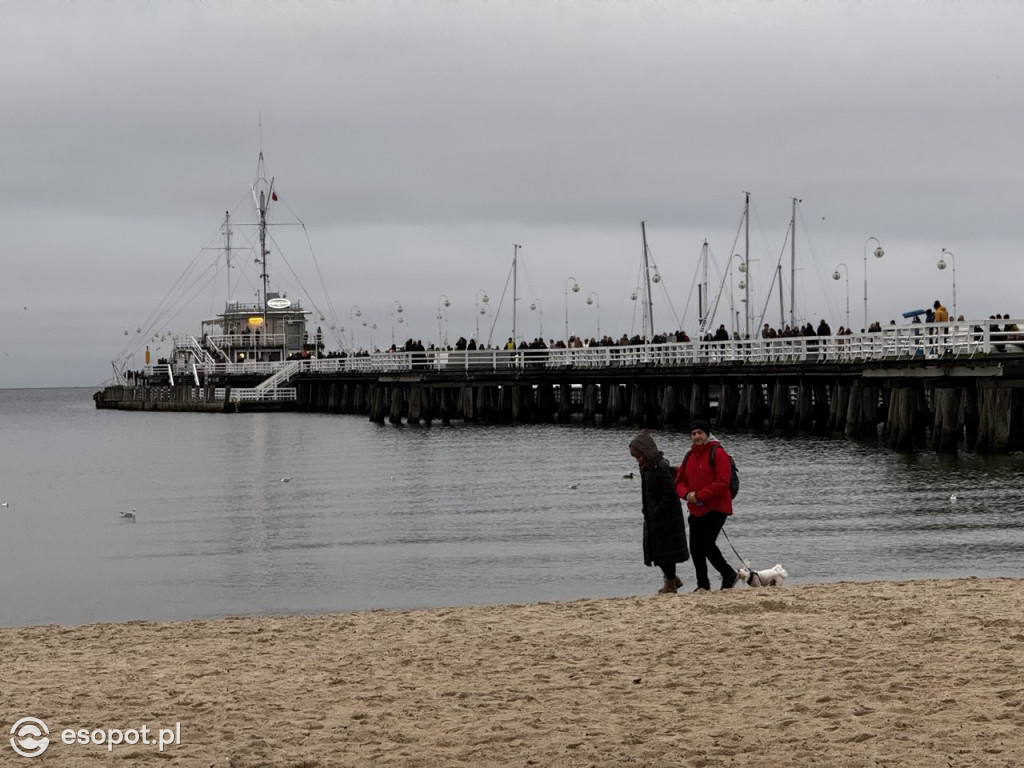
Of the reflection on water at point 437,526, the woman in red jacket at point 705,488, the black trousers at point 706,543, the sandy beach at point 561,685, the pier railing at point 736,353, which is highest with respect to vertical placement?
the pier railing at point 736,353

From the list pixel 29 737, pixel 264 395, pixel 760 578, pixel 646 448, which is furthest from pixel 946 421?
pixel 264 395

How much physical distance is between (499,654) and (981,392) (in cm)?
2591

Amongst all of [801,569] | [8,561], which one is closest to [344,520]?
[8,561]

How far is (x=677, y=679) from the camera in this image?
884 centimetres

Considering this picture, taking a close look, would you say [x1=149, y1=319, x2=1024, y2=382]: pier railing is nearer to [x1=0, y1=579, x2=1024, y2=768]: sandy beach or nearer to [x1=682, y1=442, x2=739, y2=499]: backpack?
[x1=682, y1=442, x2=739, y2=499]: backpack

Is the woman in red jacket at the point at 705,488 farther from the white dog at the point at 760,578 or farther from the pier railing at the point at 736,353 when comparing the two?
the pier railing at the point at 736,353

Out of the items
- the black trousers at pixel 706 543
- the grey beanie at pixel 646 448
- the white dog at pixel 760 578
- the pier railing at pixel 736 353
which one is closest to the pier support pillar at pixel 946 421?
the pier railing at pixel 736 353

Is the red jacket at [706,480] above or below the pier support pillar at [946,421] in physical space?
above

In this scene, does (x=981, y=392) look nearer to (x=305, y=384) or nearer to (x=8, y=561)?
(x=8, y=561)

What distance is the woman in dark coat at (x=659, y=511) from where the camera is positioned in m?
12.2

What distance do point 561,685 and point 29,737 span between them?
3.10m

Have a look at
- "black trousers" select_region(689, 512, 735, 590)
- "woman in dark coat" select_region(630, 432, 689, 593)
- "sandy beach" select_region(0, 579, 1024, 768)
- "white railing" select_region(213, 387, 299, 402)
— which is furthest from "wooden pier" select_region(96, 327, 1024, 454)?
"sandy beach" select_region(0, 579, 1024, 768)

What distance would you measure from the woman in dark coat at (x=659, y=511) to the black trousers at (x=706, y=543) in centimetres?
10

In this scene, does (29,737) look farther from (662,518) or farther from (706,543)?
(706,543)
